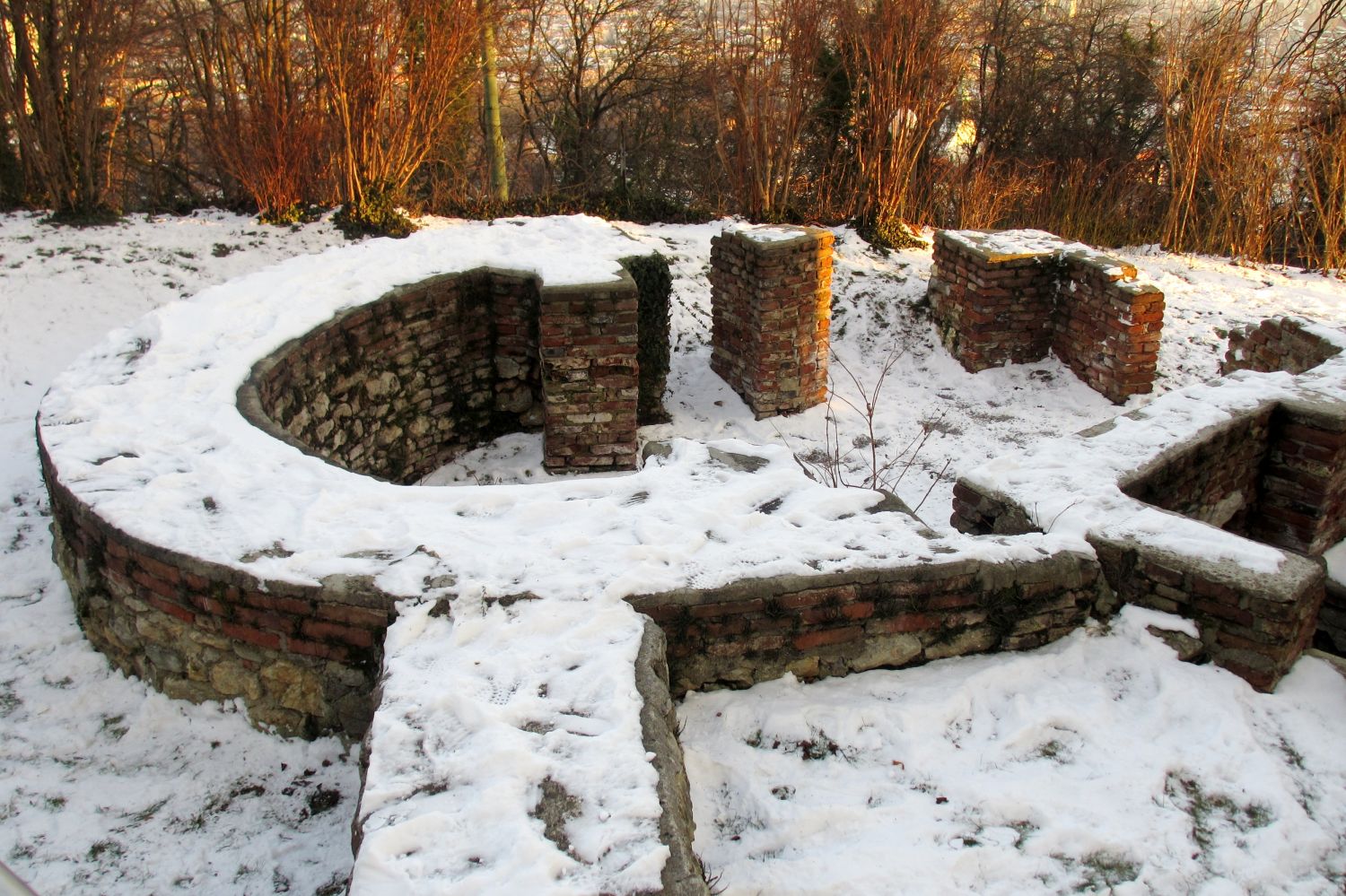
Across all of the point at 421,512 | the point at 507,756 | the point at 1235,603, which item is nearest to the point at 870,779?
the point at 507,756

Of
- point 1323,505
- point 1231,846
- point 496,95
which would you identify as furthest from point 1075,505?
point 496,95

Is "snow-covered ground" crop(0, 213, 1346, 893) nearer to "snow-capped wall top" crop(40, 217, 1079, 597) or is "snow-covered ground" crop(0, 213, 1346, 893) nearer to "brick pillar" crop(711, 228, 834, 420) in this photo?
"snow-capped wall top" crop(40, 217, 1079, 597)

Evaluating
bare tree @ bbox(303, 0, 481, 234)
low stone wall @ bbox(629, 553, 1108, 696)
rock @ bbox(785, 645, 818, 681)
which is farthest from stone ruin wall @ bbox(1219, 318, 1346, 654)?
bare tree @ bbox(303, 0, 481, 234)

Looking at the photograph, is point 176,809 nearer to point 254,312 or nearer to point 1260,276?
point 254,312

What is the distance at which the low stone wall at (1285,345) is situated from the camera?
580 centimetres

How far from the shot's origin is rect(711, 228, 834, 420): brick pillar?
7.09m

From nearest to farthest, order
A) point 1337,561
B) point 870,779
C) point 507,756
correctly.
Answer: point 507,756
point 870,779
point 1337,561

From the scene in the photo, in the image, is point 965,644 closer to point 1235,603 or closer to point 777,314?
point 1235,603

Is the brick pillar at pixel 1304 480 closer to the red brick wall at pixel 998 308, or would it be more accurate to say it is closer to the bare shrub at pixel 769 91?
the red brick wall at pixel 998 308

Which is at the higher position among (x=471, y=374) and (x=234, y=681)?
(x=471, y=374)

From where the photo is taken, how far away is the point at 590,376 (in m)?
6.05

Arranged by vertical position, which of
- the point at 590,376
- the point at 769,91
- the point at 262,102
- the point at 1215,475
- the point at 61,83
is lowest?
the point at 1215,475

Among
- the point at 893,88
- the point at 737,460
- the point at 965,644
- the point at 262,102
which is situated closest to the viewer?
the point at 965,644

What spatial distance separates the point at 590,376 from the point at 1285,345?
13.9 feet
